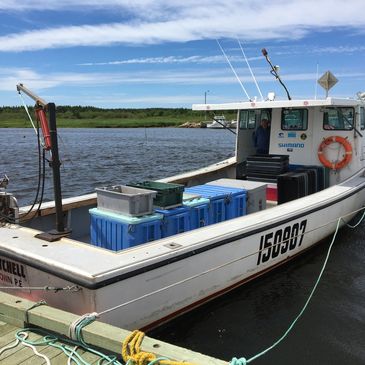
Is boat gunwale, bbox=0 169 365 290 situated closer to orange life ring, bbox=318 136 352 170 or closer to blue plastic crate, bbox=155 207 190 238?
blue plastic crate, bbox=155 207 190 238

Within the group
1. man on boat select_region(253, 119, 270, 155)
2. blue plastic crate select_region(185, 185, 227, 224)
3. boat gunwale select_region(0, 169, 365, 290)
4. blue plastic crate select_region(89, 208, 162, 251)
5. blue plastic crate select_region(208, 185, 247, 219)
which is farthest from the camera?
man on boat select_region(253, 119, 270, 155)

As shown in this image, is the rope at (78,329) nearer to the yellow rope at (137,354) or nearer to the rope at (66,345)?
the rope at (66,345)

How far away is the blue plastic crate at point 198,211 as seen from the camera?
229 inches

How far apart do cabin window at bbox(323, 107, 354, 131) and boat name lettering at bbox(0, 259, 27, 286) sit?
650 centimetres

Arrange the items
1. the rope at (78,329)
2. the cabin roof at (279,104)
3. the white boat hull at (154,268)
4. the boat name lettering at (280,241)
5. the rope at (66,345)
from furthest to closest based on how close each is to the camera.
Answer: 1. the cabin roof at (279,104)
2. the boat name lettering at (280,241)
3. the white boat hull at (154,268)
4. the rope at (78,329)
5. the rope at (66,345)

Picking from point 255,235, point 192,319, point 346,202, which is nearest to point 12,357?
point 192,319

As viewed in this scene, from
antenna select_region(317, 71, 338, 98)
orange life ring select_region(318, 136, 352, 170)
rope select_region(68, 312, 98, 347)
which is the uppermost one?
antenna select_region(317, 71, 338, 98)

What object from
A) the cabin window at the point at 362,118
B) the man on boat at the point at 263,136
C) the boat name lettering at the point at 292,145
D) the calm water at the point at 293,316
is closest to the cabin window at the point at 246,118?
the man on boat at the point at 263,136

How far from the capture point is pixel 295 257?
7.11 meters

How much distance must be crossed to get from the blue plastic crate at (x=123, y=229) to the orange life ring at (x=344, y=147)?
188 inches

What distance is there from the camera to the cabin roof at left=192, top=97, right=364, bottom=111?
24.4 feet

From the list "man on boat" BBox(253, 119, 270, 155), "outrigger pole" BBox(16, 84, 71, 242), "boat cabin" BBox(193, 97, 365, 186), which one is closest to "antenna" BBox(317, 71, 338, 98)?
"boat cabin" BBox(193, 97, 365, 186)

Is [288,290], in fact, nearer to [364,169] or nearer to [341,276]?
[341,276]

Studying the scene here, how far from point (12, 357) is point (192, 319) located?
2.43 meters
